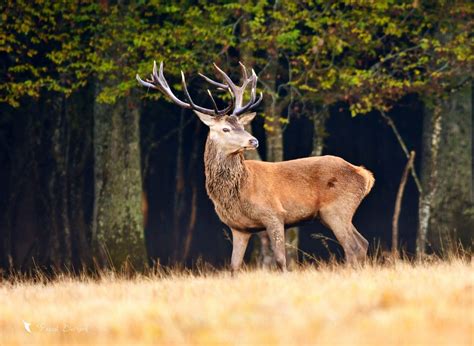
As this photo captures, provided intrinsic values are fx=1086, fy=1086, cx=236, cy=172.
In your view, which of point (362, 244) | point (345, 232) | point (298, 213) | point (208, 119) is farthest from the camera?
point (362, 244)

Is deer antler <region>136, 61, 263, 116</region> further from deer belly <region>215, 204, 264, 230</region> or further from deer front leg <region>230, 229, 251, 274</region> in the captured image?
deer front leg <region>230, 229, 251, 274</region>

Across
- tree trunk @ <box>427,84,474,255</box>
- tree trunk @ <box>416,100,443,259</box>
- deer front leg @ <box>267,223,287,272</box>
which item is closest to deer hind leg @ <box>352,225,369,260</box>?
deer front leg @ <box>267,223,287,272</box>

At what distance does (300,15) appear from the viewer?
15.1m

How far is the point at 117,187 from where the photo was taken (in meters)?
15.9

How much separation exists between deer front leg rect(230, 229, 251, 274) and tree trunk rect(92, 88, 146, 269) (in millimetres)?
4682

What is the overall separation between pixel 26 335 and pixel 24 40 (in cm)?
1094

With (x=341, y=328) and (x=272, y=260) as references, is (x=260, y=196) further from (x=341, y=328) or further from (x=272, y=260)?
(x=341, y=328)

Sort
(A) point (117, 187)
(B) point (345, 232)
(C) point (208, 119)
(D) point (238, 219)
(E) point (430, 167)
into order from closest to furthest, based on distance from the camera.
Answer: (D) point (238, 219) → (C) point (208, 119) → (B) point (345, 232) → (A) point (117, 187) → (E) point (430, 167)

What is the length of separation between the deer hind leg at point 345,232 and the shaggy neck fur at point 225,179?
3.55 feet

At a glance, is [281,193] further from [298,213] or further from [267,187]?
[298,213]

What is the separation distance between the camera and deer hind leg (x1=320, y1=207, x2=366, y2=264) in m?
11.7

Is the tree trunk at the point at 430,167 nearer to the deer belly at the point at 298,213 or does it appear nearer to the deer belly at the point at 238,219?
the deer belly at the point at 298,213

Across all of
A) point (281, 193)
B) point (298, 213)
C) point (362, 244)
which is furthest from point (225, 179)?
point (362, 244)

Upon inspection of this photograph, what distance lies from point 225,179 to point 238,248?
0.73 metres
